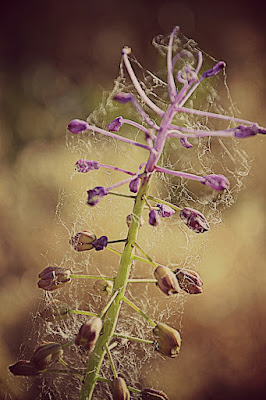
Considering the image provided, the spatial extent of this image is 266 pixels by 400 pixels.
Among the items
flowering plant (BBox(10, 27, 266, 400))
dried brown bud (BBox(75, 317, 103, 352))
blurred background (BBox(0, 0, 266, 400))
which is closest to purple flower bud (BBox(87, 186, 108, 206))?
flowering plant (BBox(10, 27, 266, 400))

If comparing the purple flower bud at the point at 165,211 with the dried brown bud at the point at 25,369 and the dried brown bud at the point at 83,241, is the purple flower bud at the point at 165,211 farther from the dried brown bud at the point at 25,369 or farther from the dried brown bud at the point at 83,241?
the dried brown bud at the point at 25,369

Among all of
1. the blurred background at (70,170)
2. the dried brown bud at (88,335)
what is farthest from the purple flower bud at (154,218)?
the blurred background at (70,170)

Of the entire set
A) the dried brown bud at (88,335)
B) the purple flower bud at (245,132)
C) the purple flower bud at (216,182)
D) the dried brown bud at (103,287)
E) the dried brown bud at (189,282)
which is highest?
the purple flower bud at (245,132)

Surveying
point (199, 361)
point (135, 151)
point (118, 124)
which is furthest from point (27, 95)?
point (199, 361)

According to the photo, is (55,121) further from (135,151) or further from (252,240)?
(252,240)

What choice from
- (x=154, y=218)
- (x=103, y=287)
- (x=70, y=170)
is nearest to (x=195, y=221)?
(x=154, y=218)

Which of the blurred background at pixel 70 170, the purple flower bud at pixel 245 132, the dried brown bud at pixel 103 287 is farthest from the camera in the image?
the blurred background at pixel 70 170
